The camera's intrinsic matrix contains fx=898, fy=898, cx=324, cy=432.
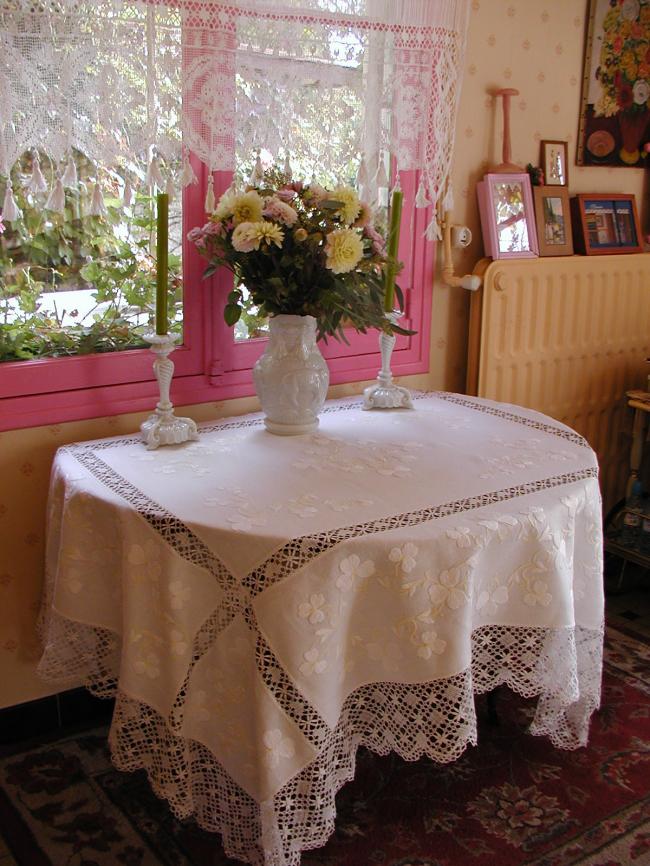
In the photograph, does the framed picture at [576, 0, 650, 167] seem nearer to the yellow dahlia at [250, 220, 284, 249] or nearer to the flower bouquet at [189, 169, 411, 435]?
the flower bouquet at [189, 169, 411, 435]

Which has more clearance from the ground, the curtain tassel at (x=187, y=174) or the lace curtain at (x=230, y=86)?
the lace curtain at (x=230, y=86)

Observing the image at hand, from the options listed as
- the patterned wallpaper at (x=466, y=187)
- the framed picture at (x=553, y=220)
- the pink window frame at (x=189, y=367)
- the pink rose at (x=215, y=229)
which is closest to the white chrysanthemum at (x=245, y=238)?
the pink rose at (x=215, y=229)

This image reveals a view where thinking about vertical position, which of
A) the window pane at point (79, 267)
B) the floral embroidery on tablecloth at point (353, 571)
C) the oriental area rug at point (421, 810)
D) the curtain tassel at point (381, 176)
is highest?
the curtain tassel at point (381, 176)

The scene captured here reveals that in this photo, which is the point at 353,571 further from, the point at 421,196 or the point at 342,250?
the point at 421,196

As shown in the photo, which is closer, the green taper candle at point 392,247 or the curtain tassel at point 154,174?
the curtain tassel at point 154,174

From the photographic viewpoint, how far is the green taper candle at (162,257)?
1.82m

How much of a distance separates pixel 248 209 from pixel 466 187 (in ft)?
3.07

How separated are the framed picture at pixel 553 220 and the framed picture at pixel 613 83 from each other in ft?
0.58

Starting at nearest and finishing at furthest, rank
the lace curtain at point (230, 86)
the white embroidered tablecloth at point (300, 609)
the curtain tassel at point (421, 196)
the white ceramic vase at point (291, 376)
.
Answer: the white embroidered tablecloth at point (300, 609), the lace curtain at point (230, 86), the white ceramic vase at point (291, 376), the curtain tassel at point (421, 196)

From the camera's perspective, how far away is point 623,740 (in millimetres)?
2174

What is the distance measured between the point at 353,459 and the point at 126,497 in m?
0.48

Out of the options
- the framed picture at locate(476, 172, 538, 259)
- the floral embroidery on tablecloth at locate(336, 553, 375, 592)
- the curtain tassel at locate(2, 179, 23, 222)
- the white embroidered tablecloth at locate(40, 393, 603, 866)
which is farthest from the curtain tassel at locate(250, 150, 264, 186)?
the floral embroidery on tablecloth at locate(336, 553, 375, 592)

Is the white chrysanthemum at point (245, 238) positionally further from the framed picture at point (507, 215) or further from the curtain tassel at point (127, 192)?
the framed picture at point (507, 215)

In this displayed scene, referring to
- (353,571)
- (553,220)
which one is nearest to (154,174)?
(353,571)
